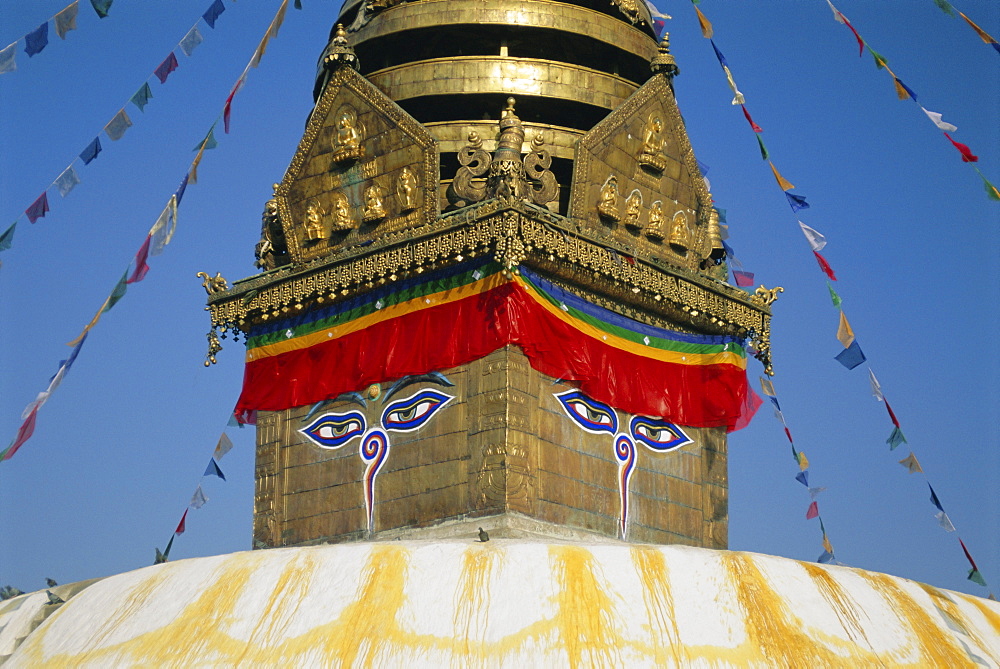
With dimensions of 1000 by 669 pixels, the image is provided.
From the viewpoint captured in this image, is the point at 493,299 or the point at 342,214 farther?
the point at 342,214

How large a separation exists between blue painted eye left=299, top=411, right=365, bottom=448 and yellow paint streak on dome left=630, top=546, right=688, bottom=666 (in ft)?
21.9

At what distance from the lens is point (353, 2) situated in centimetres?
2255

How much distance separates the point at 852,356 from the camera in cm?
1823

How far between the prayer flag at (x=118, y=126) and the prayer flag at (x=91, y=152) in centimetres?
17

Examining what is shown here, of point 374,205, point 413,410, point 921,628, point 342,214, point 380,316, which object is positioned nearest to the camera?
point 921,628

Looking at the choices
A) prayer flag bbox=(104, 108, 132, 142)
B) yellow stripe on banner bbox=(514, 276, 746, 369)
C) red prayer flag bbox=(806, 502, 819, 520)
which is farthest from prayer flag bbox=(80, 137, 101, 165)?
red prayer flag bbox=(806, 502, 819, 520)

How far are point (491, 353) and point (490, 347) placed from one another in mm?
89

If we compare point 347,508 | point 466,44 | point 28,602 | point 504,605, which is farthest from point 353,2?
point 504,605

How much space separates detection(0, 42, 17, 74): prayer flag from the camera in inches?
652

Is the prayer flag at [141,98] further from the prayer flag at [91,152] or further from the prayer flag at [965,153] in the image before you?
the prayer flag at [965,153]

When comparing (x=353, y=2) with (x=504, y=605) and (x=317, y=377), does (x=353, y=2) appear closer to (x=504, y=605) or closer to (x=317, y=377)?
(x=317, y=377)

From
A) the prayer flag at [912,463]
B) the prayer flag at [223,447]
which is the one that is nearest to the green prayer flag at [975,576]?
the prayer flag at [912,463]

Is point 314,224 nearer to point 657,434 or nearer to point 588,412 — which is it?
point 588,412

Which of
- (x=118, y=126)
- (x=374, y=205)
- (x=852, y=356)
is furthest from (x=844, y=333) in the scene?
(x=118, y=126)
